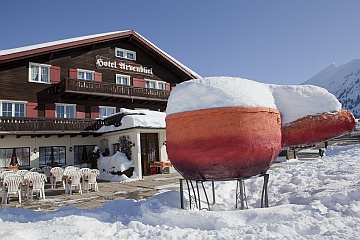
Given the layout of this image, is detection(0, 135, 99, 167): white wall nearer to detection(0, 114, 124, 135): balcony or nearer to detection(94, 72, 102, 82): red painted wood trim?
detection(0, 114, 124, 135): balcony

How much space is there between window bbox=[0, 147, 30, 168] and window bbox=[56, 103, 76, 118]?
3252mm

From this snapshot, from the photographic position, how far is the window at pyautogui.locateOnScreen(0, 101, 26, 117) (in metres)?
18.0

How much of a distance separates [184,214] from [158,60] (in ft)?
73.3

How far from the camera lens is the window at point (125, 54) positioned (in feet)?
77.9

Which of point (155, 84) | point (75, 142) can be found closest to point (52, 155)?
point (75, 142)

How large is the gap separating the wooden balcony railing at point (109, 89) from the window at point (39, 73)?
1.32m

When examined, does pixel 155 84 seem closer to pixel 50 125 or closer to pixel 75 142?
pixel 75 142

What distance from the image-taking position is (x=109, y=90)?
20.9 meters

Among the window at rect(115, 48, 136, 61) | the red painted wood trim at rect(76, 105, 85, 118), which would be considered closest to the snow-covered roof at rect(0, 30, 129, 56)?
the window at rect(115, 48, 136, 61)

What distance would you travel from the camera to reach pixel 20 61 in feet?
61.5

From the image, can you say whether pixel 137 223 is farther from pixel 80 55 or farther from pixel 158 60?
pixel 158 60

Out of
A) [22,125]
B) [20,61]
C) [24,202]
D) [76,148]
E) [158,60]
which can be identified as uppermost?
[158,60]

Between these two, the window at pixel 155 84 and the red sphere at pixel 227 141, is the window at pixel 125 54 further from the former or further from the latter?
the red sphere at pixel 227 141

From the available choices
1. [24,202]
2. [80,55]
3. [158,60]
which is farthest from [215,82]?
[158,60]
